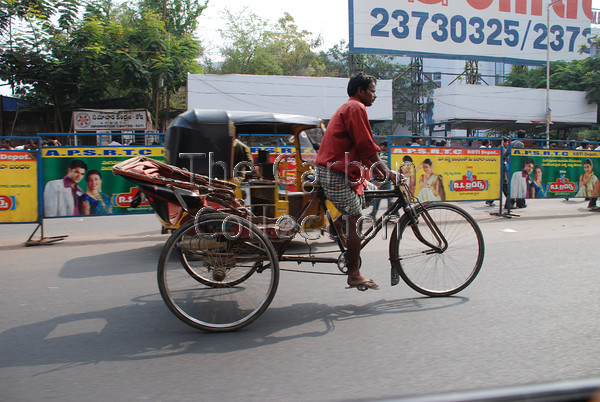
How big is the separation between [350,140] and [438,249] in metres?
1.29

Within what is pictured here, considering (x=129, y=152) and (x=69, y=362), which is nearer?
(x=69, y=362)

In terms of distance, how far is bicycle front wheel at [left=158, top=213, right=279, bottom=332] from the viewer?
3299mm

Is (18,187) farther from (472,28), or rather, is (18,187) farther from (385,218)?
(472,28)

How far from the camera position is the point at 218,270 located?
12.0 feet

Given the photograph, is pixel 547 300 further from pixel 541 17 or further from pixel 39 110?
pixel 541 17

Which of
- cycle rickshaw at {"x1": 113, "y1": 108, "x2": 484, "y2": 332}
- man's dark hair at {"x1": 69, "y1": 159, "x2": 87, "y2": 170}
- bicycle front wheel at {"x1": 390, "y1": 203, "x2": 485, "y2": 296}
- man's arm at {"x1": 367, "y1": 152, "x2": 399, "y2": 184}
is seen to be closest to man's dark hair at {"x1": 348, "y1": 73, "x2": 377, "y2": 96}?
man's arm at {"x1": 367, "y1": 152, "x2": 399, "y2": 184}

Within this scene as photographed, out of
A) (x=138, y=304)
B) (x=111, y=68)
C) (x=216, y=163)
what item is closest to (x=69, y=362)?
(x=138, y=304)

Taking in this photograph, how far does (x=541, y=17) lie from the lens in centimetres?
3209

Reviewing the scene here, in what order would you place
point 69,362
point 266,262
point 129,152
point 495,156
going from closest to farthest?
point 69,362, point 266,262, point 129,152, point 495,156

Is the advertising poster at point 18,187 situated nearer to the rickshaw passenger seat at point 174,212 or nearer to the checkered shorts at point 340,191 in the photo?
the rickshaw passenger seat at point 174,212

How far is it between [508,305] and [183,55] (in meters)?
20.9

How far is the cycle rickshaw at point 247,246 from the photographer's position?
134 inches

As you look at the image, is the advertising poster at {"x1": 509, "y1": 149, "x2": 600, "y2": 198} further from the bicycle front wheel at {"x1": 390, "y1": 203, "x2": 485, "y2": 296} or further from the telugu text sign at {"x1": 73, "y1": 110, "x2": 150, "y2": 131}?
the telugu text sign at {"x1": 73, "y1": 110, "x2": 150, "y2": 131}

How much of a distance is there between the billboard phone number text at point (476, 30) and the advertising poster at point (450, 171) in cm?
2058
